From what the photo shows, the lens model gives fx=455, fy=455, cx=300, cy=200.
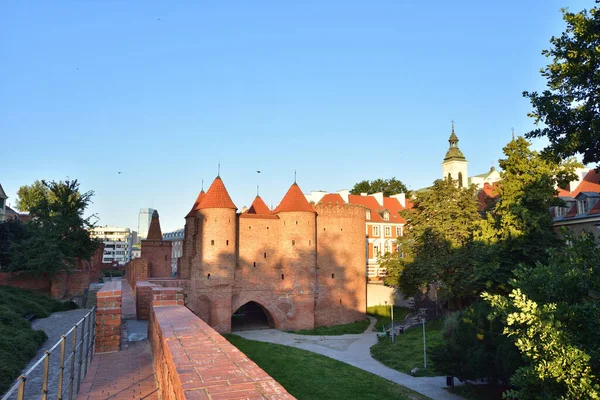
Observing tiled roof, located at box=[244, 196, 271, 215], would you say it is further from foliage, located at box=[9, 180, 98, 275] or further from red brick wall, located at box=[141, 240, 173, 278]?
foliage, located at box=[9, 180, 98, 275]

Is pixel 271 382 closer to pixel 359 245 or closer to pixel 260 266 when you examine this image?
pixel 260 266

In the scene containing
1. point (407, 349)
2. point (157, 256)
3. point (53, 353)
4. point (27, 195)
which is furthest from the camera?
point (27, 195)

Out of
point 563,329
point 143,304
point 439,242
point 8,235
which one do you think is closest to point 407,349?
point 439,242

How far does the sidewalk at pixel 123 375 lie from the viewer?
6.98 m

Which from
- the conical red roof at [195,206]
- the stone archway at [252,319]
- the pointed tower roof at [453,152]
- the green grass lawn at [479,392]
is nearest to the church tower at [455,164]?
the pointed tower roof at [453,152]

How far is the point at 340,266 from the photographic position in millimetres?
39250

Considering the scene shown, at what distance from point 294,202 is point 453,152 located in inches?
1082

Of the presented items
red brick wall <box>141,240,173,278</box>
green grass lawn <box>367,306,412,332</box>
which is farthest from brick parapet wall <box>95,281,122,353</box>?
green grass lawn <box>367,306,412,332</box>

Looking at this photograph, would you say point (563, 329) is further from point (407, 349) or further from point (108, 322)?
point (407, 349)

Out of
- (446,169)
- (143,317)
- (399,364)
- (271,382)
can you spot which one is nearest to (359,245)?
(399,364)

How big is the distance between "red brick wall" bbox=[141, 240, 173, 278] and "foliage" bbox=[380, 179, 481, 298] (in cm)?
2040

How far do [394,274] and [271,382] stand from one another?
1232 inches

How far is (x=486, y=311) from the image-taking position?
56.4 feet

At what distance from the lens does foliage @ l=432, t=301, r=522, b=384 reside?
48.9ft
